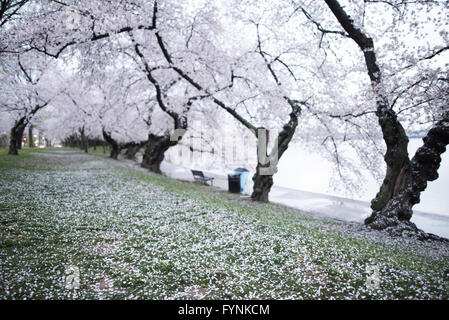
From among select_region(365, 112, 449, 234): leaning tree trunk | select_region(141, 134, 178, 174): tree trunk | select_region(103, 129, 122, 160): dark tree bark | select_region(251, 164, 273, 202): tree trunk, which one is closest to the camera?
select_region(365, 112, 449, 234): leaning tree trunk

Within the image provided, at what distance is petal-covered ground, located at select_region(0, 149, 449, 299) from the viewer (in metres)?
4.66

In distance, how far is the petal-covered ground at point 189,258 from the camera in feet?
15.3

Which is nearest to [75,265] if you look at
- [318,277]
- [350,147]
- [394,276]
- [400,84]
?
[318,277]

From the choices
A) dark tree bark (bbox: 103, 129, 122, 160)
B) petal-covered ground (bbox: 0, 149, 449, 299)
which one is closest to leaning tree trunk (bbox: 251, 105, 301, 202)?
petal-covered ground (bbox: 0, 149, 449, 299)

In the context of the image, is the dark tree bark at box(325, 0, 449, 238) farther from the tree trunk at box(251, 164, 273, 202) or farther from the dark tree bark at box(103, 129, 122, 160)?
the dark tree bark at box(103, 129, 122, 160)

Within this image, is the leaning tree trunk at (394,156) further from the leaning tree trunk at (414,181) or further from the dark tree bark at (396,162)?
the leaning tree trunk at (414,181)

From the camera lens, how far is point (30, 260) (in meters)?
5.33

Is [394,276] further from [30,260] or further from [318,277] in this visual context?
[30,260]

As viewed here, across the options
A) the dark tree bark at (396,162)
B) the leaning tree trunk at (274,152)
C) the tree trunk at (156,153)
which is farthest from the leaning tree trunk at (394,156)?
the tree trunk at (156,153)

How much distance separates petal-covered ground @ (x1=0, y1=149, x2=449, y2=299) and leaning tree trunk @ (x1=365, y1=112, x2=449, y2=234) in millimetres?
1103

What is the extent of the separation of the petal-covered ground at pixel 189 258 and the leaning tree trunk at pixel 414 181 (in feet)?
3.62

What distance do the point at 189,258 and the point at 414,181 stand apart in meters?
9.52

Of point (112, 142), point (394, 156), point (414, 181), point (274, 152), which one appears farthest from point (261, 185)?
point (112, 142)
